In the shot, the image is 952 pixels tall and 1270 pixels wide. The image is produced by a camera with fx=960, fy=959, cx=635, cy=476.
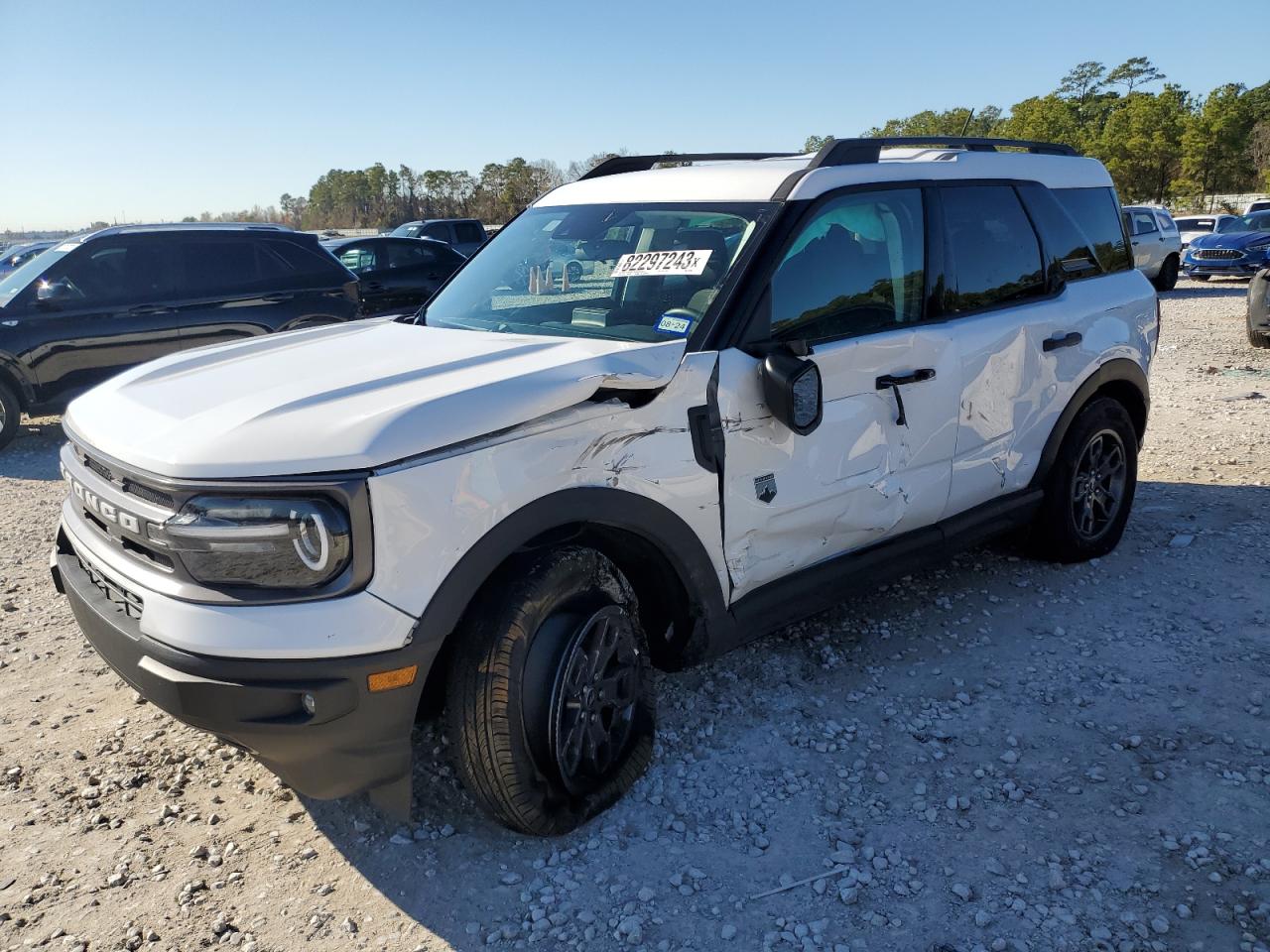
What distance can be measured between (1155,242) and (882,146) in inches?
723

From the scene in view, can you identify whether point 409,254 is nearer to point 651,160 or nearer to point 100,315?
point 100,315

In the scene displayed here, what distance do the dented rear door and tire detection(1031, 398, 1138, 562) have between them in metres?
1.04

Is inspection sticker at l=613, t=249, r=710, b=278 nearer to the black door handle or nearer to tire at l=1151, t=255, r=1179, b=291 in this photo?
the black door handle

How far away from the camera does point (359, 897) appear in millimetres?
2648

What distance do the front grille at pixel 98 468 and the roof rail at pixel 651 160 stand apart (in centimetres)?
225

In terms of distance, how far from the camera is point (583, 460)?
267cm

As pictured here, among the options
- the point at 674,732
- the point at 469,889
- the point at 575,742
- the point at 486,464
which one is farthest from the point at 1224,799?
the point at 486,464

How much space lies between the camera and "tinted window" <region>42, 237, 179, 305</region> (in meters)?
8.70

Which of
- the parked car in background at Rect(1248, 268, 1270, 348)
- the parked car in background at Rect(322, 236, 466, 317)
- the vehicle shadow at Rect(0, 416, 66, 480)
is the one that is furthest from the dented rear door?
the parked car in background at Rect(322, 236, 466, 317)

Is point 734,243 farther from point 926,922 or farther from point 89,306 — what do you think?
point 89,306

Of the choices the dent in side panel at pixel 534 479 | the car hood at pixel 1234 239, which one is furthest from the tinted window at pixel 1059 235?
the car hood at pixel 1234 239

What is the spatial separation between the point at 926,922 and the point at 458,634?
1447 millimetres

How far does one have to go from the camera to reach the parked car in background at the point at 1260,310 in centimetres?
1074

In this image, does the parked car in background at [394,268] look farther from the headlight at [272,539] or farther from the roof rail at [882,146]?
the headlight at [272,539]
